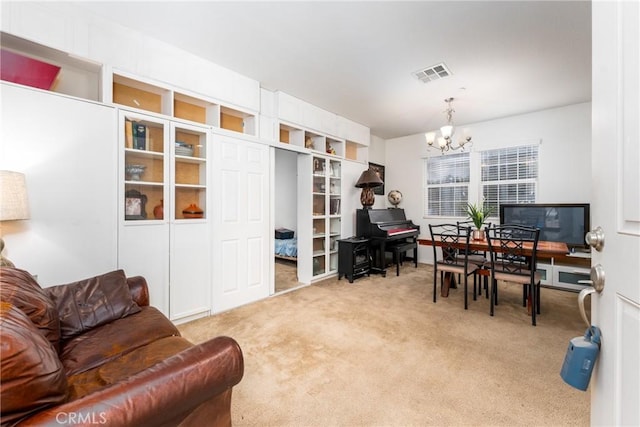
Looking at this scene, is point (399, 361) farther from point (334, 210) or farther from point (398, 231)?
point (398, 231)

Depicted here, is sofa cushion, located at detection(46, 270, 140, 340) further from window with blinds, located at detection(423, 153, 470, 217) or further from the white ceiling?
window with blinds, located at detection(423, 153, 470, 217)

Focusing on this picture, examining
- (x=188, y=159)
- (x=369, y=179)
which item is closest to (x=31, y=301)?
(x=188, y=159)

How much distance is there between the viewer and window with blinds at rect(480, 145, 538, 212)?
4.47 metres

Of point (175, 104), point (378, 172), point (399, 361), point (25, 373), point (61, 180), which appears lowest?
point (399, 361)

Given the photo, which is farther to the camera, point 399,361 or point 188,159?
point 188,159

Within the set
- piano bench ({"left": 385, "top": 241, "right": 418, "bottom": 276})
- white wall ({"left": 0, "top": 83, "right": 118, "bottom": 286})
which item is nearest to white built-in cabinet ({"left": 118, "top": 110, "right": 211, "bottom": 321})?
white wall ({"left": 0, "top": 83, "right": 118, "bottom": 286})

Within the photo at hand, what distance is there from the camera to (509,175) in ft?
15.3

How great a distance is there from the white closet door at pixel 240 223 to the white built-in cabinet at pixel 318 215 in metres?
0.78

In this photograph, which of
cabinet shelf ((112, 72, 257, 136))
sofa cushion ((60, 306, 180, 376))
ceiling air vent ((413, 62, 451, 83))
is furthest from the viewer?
ceiling air vent ((413, 62, 451, 83))

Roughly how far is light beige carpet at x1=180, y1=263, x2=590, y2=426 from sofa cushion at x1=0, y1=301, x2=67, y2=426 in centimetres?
98

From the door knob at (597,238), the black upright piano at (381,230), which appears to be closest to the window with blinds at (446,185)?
the black upright piano at (381,230)

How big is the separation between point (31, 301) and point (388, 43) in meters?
3.11

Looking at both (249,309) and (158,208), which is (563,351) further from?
(158,208)

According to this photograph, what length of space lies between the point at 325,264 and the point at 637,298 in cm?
393
